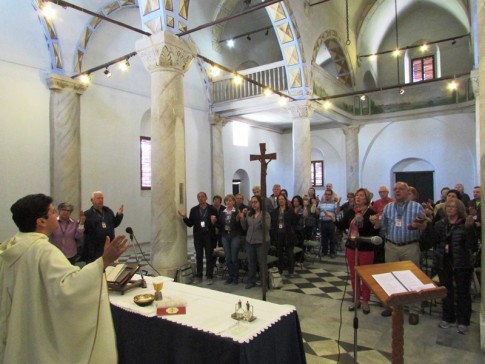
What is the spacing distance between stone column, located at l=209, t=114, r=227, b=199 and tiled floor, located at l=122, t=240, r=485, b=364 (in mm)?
8528

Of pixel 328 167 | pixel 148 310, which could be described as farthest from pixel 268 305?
pixel 328 167

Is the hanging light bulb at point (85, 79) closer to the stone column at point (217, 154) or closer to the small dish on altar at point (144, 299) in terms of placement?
the stone column at point (217, 154)

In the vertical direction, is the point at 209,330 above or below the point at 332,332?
above

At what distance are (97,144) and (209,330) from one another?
31.6ft

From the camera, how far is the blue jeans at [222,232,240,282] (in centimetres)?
687

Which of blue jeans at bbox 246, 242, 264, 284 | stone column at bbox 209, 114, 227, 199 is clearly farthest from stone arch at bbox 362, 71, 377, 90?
blue jeans at bbox 246, 242, 264, 284

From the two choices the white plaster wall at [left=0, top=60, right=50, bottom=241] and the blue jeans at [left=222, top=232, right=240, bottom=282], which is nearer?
the blue jeans at [left=222, top=232, right=240, bottom=282]

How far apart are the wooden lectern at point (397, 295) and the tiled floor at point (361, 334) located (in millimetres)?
935

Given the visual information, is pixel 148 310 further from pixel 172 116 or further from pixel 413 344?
pixel 172 116

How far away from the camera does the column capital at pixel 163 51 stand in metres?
6.77

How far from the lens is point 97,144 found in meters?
10.9

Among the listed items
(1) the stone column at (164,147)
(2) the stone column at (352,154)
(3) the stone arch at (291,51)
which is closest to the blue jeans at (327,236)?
(1) the stone column at (164,147)

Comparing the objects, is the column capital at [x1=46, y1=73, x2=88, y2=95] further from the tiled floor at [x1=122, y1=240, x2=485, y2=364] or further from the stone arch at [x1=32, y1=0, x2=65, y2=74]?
the tiled floor at [x1=122, y1=240, x2=485, y2=364]

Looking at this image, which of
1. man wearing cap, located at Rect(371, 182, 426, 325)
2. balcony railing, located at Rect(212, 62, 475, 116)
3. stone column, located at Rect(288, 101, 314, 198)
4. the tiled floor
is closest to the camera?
the tiled floor
